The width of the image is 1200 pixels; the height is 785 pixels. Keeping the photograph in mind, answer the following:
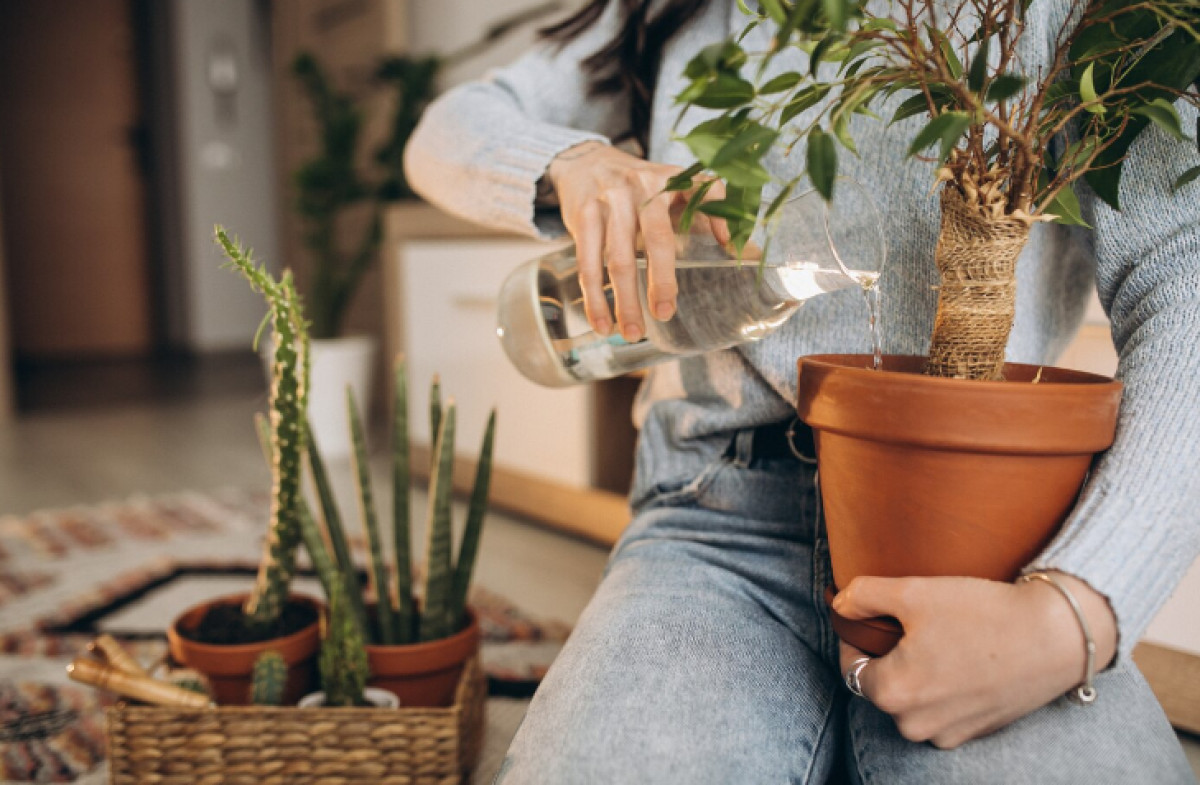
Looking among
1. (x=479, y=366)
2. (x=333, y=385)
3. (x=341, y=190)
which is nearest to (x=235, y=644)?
(x=479, y=366)

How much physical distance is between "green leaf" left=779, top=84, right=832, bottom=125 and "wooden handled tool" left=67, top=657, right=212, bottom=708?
73 cm

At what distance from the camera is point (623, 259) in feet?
1.93

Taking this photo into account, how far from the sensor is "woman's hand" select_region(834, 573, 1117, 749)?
1.51ft

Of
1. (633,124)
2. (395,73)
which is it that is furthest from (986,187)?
(395,73)

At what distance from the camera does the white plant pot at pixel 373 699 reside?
892 millimetres

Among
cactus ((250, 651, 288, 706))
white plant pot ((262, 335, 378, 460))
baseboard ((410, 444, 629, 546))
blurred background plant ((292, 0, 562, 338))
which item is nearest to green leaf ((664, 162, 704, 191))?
cactus ((250, 651, 288, 706))

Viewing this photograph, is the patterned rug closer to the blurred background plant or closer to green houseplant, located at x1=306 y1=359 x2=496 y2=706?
green houseplant, located at x1=306 y1=359 x2=496 y2=706

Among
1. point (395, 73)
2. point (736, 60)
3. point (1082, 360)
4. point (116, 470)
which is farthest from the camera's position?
point (395, 73)

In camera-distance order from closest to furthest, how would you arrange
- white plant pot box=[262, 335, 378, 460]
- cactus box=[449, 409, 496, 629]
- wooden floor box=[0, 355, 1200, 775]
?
cactus box=[449, 409, 496, 629]
wooden floor box=[0, 355, 1200, 775]
white plant pot box=[262, 335, 378, 460]

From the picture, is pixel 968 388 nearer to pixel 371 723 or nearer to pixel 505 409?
pixel 371 723

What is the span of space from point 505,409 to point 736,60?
163 centimetres

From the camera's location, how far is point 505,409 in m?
2.01

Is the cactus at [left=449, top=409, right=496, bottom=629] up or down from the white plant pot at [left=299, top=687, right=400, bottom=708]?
up

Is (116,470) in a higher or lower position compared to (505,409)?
lower
